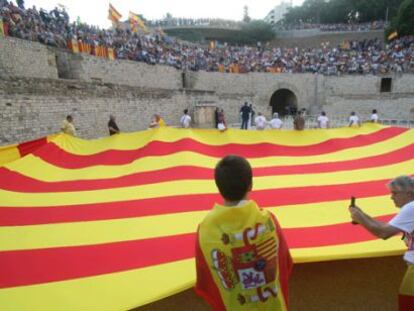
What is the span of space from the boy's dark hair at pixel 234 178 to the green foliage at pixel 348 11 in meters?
50.0

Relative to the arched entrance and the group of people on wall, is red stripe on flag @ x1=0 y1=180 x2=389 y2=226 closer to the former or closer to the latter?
the group of people on wall

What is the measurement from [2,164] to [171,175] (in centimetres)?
251

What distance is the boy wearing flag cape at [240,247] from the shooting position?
1.42m

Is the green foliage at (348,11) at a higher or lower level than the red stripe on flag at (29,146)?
higher

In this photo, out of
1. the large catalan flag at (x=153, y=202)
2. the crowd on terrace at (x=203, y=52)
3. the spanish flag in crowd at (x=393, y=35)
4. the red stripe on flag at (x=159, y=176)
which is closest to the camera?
the large catalan flag at (x=153, y=202)

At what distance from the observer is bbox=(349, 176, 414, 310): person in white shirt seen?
1806mm

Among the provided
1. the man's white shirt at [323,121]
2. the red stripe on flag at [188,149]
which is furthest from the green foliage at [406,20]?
the red stripe on flag at [188,149]

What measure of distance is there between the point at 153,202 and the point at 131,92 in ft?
40.8

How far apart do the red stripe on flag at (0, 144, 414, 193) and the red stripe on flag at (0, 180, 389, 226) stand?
0.47 m

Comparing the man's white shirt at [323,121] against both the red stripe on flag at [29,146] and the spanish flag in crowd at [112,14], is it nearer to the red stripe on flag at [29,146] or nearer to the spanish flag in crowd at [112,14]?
the red stripe on flag at [29,146]

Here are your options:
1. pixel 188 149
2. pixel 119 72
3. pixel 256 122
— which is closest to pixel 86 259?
pixel 188 149

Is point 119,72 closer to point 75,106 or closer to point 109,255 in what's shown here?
point 75,106

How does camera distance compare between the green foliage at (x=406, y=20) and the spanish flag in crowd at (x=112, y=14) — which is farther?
the green foliage at (x=406, y=20)

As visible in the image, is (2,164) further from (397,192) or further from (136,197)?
(397,192)
